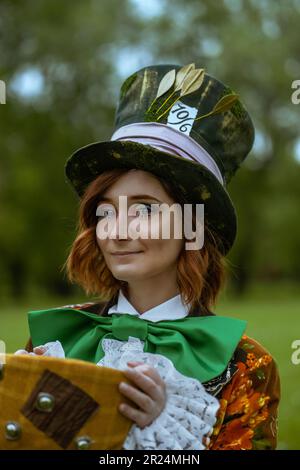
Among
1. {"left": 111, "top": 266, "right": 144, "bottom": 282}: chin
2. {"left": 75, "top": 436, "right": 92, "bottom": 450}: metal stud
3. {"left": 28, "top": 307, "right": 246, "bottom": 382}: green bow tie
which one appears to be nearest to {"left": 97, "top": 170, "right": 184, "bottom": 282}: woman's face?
{"left": 111, "top": 266, "right": 144, "bottom": 282}: chin

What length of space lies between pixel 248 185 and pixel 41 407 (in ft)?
76.1

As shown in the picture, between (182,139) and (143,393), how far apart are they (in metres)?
0.70

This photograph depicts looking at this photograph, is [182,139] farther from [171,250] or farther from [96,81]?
[96,81]

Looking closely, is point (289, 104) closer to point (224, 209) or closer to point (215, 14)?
point (215, 14)

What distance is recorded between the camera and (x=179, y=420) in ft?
5.50

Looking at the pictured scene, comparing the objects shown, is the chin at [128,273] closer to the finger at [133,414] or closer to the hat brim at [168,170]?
the hat brim at [168,170]

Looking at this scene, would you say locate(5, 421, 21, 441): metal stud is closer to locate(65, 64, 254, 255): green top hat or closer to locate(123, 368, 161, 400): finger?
locate(123, 368, 161, 400): finger

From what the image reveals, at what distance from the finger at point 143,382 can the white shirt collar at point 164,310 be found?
1.14ft

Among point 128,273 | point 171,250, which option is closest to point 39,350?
point 128,273

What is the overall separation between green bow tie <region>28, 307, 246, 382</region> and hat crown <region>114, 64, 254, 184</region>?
462 millimetres

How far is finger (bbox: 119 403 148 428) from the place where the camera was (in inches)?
63.9

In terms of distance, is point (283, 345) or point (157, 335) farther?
point (283, 345)

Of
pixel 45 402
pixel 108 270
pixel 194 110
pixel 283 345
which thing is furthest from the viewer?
pixel 283 345

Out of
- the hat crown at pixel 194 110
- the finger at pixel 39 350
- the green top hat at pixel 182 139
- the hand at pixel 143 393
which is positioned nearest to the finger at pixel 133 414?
the hand at pixel 143 393
